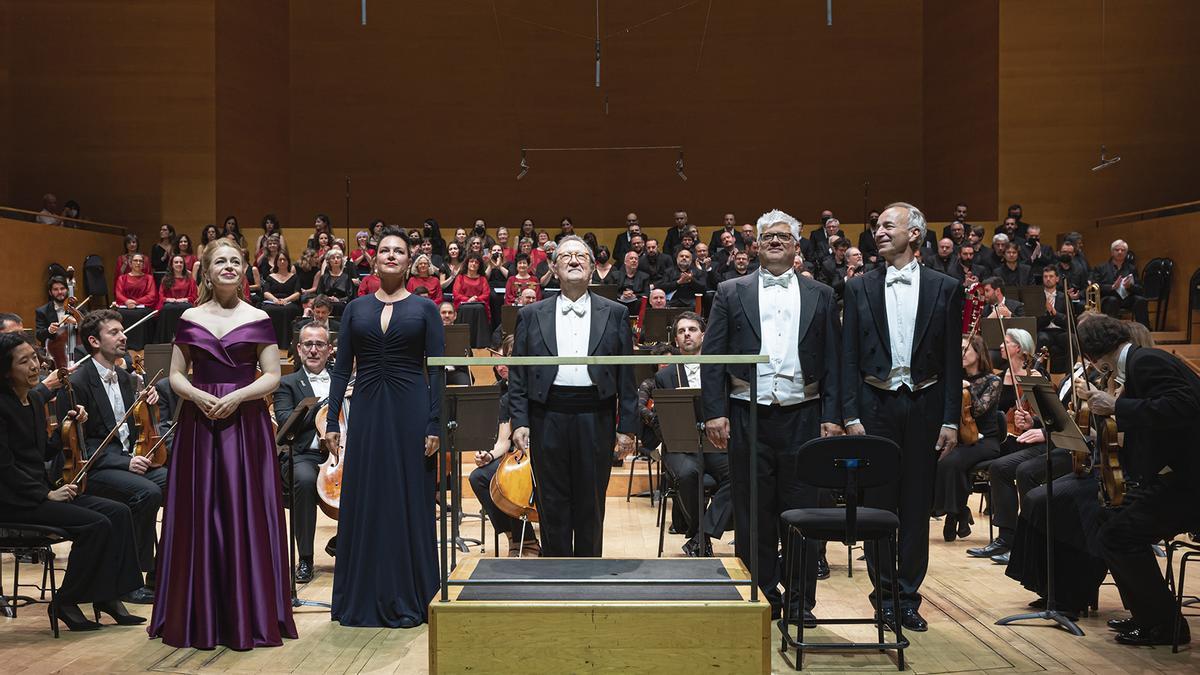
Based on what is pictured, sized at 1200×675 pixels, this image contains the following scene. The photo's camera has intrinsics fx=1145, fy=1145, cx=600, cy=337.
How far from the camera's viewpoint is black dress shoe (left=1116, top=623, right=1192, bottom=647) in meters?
4.04

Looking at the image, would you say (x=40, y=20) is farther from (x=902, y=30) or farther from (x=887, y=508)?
(x=887, y=508)

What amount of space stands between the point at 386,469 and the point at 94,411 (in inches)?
63.4

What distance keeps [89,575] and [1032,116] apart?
14.4 metres

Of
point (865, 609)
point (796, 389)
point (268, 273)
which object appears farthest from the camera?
point (268, 273)

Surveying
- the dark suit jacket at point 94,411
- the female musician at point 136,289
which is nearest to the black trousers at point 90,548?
the dark suit jacket at point 94,411

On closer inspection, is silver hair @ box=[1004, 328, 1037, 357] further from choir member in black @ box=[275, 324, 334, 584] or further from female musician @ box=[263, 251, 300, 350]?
female musician @ box=[263, 251, 300, 350]

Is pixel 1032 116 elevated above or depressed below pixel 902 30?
below

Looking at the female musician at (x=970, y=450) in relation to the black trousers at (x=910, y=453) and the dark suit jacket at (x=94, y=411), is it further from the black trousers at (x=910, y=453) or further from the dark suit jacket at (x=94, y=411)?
the dark suit jacket at (x=94, y=411)

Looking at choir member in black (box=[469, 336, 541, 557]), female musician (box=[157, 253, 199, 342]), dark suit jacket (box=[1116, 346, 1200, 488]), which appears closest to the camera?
dark suit jacket (box=[1116, 346, 1200, 488])

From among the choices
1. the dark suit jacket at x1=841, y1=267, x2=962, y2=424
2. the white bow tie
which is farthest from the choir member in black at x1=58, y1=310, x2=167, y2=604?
the white bow tie

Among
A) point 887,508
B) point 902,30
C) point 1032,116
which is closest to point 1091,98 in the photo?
point 1032,116

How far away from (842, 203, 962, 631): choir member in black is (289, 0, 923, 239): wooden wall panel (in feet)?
46.3

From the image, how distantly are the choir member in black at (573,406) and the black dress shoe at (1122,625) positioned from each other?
192cm

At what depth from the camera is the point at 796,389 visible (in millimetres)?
4105
